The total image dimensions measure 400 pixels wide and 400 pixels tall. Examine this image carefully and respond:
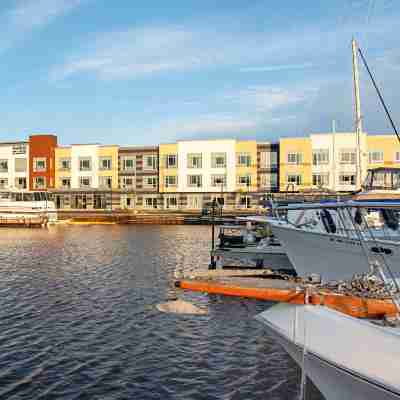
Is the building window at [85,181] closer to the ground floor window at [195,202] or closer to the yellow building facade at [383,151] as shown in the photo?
the ground floor window at [195,202]

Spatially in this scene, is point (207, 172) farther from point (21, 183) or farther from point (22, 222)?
point (21, 183)

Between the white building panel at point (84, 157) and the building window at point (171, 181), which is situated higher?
the white building panel at point (84, 157)

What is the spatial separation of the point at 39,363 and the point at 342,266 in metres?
11.6

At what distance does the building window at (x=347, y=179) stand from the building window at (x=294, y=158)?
7.28 m

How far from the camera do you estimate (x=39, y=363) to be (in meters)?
12.0

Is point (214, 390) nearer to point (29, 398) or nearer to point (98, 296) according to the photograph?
point (29, 398)

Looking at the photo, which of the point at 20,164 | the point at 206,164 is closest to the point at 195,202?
the point at 206,164

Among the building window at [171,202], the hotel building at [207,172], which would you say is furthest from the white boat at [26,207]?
the hotel building at [207,172]

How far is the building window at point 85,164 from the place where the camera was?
3467 inches

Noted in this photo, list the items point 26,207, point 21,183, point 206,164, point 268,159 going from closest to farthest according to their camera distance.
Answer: point 26,207 < point 268,159 < point 206,164 < point 21,183

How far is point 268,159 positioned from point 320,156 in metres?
9.42

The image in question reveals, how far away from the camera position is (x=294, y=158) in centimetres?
7688

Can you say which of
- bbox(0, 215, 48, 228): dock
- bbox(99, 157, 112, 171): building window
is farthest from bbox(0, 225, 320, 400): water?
bbox(99, 157, 112, 171): building window

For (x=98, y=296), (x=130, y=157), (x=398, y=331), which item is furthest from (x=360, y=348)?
(x=130, y=157)
